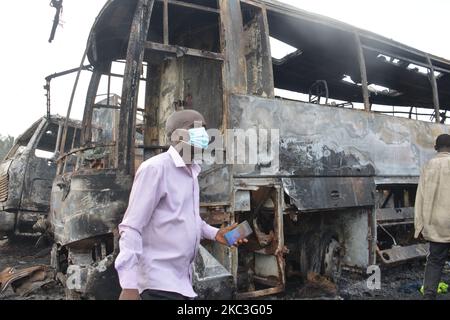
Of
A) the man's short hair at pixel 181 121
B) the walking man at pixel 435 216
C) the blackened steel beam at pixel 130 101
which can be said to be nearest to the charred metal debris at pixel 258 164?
the blackened steel beam at pixel 130 101

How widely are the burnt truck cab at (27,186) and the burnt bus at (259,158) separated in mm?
2470

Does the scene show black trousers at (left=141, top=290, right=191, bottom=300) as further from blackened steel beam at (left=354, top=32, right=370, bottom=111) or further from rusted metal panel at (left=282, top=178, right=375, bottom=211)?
blackened steel beam at (left=354, top=32, right=370, bottom=111)

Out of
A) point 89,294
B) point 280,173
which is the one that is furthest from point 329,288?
point 89,294

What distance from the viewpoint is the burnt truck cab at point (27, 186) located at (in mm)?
6664

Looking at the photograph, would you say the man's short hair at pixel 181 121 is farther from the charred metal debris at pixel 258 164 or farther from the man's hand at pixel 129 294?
the charred metal debris at pixel 258 164

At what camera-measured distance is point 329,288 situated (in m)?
4.32

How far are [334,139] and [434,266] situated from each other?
177cm

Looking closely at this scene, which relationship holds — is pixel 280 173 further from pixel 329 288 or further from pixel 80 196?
pixel 80 196

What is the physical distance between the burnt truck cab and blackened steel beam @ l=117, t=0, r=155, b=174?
456cm

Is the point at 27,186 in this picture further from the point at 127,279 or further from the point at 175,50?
the point at 127,279

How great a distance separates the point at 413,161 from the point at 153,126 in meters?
4.12

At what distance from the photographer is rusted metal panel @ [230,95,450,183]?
3.92 m

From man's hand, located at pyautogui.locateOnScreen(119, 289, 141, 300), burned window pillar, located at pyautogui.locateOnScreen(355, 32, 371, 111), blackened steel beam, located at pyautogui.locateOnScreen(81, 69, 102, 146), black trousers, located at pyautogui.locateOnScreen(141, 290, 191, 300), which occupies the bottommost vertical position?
black trousers, located at pyautogui.locateOnScreen(141, 290, 191, 300)

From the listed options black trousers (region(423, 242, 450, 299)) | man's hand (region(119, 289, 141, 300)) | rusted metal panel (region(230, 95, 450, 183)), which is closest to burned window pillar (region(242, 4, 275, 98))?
rusted metal panel (region(230, 95, 450, 183))
